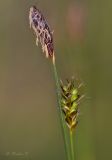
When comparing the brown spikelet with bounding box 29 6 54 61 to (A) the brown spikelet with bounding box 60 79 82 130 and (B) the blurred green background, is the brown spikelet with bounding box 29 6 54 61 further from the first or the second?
(B) the blurred green background

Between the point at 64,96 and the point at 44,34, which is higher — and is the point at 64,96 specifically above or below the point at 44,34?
below

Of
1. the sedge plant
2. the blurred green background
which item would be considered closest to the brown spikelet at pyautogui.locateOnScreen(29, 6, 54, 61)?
the sedge plant

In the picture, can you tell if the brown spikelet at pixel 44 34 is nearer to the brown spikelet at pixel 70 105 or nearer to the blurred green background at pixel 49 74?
the brown spikelet at pixel 70 105

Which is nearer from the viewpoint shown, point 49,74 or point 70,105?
point 70,105

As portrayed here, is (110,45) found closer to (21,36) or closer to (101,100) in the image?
(101,100)

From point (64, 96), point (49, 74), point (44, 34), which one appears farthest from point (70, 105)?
point (49, 74)

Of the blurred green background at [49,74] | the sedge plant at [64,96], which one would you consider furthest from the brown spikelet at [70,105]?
the blurred green background at [49,74]

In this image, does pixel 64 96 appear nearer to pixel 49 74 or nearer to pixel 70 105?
pixel 70 105
